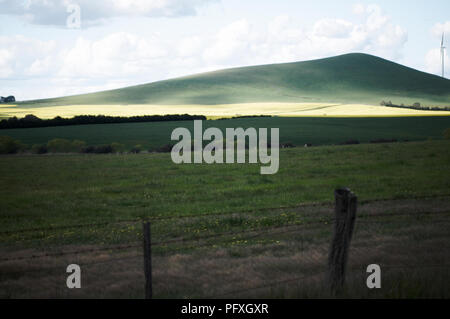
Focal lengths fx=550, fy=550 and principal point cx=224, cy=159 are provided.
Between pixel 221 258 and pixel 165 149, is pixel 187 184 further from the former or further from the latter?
pixel 165 149

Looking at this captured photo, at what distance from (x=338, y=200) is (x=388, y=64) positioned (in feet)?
514

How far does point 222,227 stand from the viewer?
13.6 meters

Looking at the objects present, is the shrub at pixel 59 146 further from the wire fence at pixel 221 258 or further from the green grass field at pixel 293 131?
the wire fence at pixel 221 258

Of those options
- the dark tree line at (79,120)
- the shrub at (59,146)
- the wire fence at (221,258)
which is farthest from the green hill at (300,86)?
the wire fence at (221,258)

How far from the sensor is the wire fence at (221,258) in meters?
7.78

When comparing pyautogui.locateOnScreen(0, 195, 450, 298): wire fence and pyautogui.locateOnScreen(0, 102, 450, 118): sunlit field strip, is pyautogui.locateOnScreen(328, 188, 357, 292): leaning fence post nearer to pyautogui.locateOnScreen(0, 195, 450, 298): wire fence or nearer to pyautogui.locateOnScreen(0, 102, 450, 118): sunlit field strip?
pyautogui.locateOnScreen(0, 195, 450, 298): wire fence

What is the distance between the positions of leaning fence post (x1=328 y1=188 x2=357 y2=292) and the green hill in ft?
333

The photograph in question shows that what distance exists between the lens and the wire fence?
25.5 ft

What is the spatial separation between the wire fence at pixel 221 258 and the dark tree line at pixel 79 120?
1974 inches

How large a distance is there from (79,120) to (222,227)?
55.6 metres

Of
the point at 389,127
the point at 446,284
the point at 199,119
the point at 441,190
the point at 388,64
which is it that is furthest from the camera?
the point at 388,64

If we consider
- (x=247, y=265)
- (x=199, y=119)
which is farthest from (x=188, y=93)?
(x=247, y=265)
